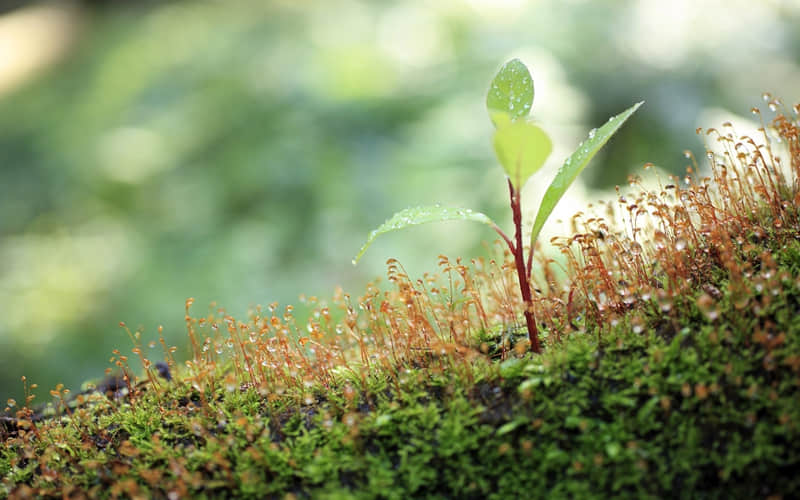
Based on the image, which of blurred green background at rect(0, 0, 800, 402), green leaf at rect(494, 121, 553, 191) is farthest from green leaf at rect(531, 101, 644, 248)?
blurred green background at rect(0, 0, 800, 402)

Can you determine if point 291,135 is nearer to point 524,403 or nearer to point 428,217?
point 428,217

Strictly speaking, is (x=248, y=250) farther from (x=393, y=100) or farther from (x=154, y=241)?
(x=393, y=100)

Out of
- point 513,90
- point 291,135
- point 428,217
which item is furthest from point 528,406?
point 291,135

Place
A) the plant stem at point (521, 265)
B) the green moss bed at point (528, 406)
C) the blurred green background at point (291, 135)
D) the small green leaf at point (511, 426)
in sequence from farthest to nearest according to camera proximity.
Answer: the blurred green background at point (291, 135) < the plant stem at point (521, 265) < the small green leaf at point (511, 426) < the green moss bed at point (528, 406)

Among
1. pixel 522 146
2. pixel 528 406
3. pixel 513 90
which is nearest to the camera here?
pixel 522 146

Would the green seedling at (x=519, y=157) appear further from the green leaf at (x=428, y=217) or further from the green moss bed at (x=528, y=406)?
the green moss bed at (x=528, y=406)

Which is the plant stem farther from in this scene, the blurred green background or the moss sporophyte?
the blurred green background

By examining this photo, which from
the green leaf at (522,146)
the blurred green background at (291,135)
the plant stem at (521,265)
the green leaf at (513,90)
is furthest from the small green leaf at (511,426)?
the blurred green background at (291,135)

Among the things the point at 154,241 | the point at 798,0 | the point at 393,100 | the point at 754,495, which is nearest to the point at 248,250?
the point at 154,241
